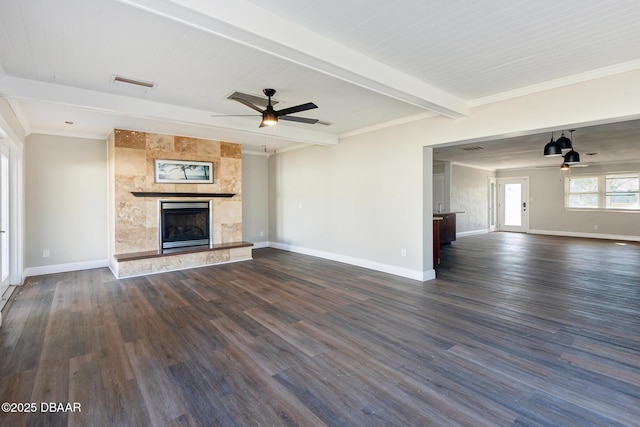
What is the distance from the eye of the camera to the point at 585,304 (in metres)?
3.66

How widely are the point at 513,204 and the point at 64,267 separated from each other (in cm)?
1352

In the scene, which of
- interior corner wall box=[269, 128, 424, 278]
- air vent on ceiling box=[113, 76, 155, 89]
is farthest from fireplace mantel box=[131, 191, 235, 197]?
air vent on ceiling box=[113, 76, 155, 89]

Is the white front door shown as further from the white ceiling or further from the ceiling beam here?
the ceiling beam

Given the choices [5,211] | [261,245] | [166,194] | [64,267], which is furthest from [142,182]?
[261,245]

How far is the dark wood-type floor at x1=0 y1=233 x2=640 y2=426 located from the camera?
184 centimetres

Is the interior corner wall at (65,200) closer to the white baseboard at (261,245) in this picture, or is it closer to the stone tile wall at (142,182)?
the stone tile wall at (142,182)

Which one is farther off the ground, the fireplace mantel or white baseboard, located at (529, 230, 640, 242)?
the fireplace mantel

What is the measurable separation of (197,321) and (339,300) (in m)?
1.65

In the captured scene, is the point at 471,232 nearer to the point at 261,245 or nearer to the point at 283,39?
the point at 261,245

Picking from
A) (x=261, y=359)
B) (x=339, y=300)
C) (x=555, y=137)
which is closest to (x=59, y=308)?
(x=261, y=359)

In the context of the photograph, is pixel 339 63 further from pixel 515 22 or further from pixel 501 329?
pixel 501 329

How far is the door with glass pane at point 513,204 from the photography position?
443 inches

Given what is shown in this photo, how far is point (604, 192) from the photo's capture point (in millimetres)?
9688

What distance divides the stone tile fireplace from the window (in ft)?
35.5
